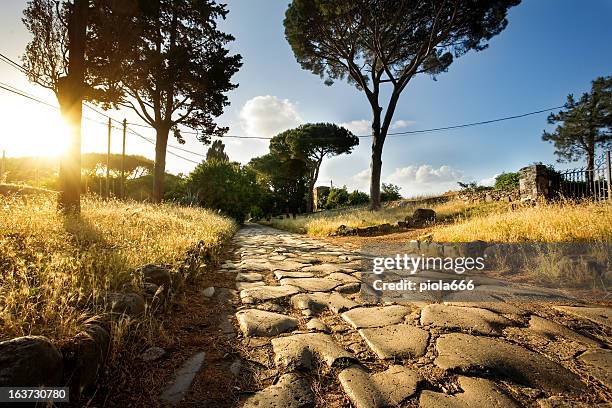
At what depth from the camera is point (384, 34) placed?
1320 centimetres

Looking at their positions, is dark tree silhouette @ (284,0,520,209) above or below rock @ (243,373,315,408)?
above

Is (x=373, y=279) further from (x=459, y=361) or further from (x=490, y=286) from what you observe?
(x=459, y=361)

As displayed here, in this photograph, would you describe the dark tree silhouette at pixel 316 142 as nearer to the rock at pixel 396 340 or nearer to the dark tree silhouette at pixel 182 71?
the dark tree silhouette at pixel 182 71

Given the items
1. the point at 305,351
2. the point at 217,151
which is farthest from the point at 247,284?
the point at 217,151

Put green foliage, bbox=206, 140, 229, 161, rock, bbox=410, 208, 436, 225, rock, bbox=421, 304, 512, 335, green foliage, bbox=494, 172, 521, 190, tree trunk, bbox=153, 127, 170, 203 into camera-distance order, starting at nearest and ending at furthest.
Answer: rock, bbox=421, 304, 512, 335 < rock, bbox=410, 208, 436, 225 < tree trunk, bbox=153, 127, 170, 203 < green foliage, bbox=494, 172, 521, 190 < green foliage, bbox=206, 140, 229, 161

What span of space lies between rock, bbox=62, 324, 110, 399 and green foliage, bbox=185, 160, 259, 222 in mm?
15476

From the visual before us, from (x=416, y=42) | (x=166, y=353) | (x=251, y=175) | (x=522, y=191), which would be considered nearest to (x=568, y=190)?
(x=522, y=191)

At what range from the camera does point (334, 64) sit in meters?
15.8

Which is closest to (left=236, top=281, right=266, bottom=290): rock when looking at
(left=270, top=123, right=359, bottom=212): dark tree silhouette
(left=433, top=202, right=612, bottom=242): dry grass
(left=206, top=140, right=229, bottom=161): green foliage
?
(left=433, top=202, right=612, bottom=242): dry grass

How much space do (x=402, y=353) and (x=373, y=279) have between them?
191cm

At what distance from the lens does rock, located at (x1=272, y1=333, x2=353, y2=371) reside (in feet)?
5.74

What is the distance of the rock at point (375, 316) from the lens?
232 cm

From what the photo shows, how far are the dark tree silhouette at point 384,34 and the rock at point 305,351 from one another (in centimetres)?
1268

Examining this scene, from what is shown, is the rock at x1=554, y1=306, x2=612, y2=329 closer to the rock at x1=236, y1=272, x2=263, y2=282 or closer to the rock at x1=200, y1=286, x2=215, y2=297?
the rock at x1=236, y1=272, x2=263, y2=282
